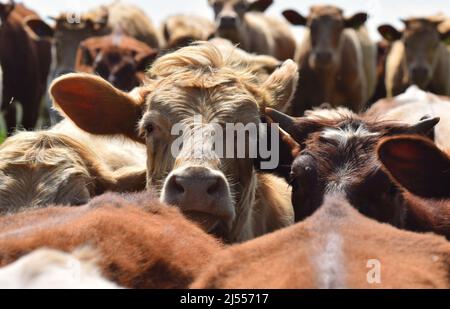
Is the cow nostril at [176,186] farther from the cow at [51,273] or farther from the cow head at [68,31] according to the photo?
the cow head at [68,31]

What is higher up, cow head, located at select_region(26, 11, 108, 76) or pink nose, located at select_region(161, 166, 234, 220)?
pink nose, located at select_region(161, 166, 234, 220)

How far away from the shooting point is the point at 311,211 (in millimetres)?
4941

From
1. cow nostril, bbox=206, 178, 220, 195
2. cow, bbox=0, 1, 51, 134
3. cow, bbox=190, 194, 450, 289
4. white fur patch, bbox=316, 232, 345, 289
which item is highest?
white fur patch, bbox=316, 232, 345, 289

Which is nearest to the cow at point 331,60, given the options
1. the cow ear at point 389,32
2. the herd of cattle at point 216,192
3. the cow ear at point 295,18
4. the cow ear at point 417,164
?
the cow ear at point 295,18

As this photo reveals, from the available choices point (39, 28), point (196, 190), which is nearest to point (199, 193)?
point (196, 190)

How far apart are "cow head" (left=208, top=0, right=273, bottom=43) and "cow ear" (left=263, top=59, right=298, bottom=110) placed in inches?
360

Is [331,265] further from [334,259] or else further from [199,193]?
[199,193]

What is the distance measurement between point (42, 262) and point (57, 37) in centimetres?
1224

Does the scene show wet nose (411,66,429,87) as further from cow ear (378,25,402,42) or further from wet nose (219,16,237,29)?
wet nose (219,16,237,29)

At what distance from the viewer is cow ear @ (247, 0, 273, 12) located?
17656 mm

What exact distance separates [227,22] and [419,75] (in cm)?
319

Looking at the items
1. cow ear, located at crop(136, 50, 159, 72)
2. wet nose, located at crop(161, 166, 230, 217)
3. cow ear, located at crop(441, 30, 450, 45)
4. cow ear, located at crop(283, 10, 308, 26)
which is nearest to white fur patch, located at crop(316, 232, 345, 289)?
wet nose, located at crop(161, 166, 230, 217)

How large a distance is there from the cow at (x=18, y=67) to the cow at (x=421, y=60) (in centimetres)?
568
